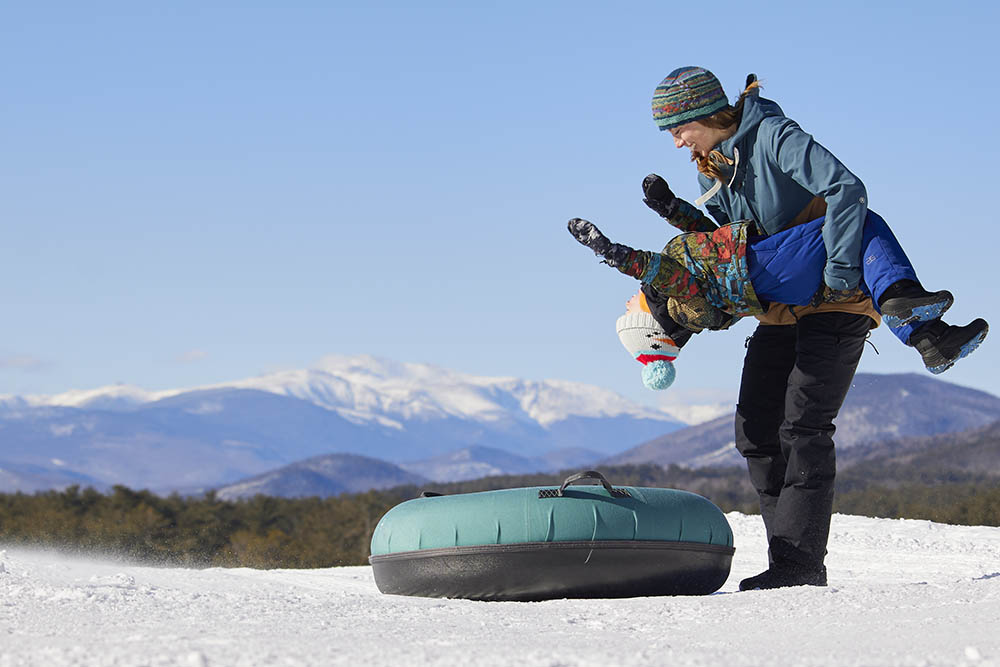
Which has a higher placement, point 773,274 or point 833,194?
point 833,194

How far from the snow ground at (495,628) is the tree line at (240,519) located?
7.23 meters

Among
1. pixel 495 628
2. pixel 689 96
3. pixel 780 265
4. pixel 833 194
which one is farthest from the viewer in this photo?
pixel 689 96

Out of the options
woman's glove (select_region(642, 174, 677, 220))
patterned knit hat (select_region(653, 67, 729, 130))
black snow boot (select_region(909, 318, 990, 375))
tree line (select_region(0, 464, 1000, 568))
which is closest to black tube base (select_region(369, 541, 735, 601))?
black snow boot (select_region(909, 318, 990, 375))

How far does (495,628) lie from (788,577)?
5.75ft

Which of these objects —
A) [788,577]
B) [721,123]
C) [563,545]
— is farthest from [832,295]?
[563,545]

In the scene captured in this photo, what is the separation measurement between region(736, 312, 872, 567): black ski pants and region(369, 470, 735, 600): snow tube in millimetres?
375

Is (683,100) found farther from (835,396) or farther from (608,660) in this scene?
(608,660)

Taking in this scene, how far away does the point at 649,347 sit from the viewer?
17.0 ft

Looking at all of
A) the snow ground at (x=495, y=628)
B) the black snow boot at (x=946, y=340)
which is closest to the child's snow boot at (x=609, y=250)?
the black snow boot at (x=946, y=340)

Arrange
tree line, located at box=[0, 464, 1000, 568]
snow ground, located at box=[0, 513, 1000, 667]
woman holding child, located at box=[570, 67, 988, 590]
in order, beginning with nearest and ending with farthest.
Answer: snow ground, located at box=[0, 513, 1000, 667] < woman holding child, located at box=[570, 67, 988, 590] < tree line, located at box=[0, 464, 1000, 568]

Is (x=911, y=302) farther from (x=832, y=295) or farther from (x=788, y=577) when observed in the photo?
(x=788, y=577)

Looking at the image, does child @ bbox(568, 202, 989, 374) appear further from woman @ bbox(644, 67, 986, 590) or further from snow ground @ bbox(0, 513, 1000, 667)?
snow ground @ bbox(0, 513, 1000, 667)

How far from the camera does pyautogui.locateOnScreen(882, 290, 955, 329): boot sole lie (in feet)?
13.6

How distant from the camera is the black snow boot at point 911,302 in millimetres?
4156
